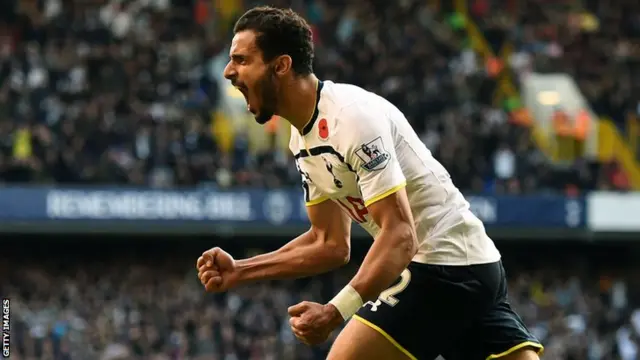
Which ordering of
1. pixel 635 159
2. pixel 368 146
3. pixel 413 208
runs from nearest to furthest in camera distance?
pixel 368 146 → pixel 413 208 → pixel 635 159

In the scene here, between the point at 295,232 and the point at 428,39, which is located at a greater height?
the point at 428,39

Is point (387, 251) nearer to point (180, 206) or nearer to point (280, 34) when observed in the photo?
point (280, 34)

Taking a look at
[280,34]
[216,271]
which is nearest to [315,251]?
[216,271]

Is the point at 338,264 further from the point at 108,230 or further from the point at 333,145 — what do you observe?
the point at 108,230

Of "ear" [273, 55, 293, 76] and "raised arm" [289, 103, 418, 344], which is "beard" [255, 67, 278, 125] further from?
"raised arm" [289, 103, 418, 344]

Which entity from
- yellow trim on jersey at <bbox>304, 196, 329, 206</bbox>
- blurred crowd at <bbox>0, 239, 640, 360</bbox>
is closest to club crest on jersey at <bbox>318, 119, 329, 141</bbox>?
yellow trim on jersey at <bbox>304, 196, 329, 206</bbox>

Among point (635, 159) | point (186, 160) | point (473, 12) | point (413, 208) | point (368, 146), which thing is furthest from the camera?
point (473, 12)

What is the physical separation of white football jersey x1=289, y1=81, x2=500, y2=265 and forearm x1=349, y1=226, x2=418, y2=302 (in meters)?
0.19

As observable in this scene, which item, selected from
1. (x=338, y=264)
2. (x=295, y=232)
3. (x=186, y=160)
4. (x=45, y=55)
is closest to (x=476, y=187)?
(x=295, y=232)

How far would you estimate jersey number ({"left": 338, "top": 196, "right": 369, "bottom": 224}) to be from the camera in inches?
236

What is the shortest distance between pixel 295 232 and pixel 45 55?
4.31 m

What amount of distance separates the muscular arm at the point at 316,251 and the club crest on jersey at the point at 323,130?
0.55 m

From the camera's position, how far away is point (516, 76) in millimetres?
22000

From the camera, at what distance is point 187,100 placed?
19.5 metres
